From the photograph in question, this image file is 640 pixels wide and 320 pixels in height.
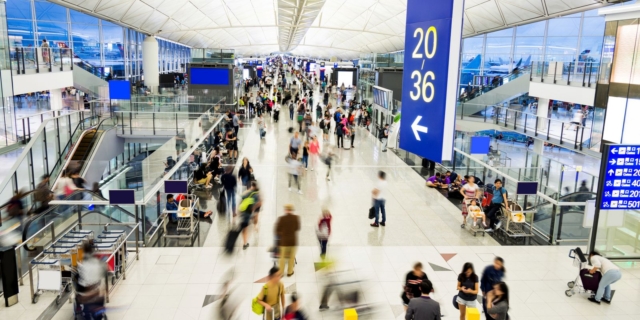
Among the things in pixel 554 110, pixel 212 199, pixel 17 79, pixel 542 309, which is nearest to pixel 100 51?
pixel 17 79

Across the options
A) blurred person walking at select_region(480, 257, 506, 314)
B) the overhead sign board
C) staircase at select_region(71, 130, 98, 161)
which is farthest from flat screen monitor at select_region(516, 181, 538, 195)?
staircase at select_region(71, 130, 98, 161)

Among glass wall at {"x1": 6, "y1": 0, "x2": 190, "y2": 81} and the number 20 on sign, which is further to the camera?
glass wall at {"x1": 6, "y1": 0, "x2": 190, "y2": 81}

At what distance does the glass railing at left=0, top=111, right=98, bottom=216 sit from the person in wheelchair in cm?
1159

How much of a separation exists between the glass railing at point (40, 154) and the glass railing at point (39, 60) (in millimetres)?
2500

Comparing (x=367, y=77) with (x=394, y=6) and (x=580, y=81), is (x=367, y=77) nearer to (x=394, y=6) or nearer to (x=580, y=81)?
(x=394, y=6)

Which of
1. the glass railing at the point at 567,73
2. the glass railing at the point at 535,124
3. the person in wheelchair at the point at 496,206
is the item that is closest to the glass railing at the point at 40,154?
the person in wheelchair at the point at 496,206

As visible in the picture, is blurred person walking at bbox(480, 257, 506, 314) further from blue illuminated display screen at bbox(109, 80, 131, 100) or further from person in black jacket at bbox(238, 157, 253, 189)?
blue illuminated display screen at bbox(109, 80, 131, 100)

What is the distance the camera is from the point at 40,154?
1468cm

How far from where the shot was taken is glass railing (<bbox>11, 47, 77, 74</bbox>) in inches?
698

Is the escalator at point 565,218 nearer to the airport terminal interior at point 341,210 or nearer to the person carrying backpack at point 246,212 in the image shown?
the airport terminal interior at point 341,210

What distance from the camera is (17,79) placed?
57.4 feet

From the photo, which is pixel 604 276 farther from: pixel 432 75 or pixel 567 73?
pixel 567 73

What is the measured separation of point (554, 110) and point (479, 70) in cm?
709

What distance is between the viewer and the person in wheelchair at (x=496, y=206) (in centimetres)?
1298
